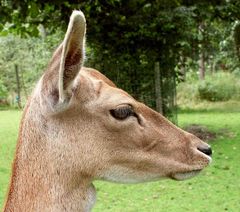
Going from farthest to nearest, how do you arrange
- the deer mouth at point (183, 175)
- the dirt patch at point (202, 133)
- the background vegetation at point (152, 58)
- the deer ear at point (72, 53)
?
the dirt patch at point (202, 133)
the background vegetation at point (152, 58)
the deer mouth at point (183, 175)
the deer ear at point (72, 53)

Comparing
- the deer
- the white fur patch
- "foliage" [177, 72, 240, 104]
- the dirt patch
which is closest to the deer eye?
the deer

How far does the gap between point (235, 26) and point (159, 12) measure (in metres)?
6.18

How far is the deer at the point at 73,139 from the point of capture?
247cm

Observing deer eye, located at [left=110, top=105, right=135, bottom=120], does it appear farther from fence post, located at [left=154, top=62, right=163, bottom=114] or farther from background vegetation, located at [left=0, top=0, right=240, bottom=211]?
fence post, located at [left=154, top=62, right=163, bottom=114]

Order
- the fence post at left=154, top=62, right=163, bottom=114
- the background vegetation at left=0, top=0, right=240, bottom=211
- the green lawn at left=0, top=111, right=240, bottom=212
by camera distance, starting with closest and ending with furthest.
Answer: the green lawn at left=0, top=111, right=240, bottom=212
the background vegetation at left=0, top=0, right=240, bottom=211
the fence post at left=154, top=62, right=163, bottom=114

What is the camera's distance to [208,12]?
42.2 feet

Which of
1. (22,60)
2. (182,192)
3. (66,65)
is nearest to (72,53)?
(66,65)

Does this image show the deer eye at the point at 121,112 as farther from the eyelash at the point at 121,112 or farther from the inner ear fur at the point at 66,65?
the inner ear fur at the point at 66,65

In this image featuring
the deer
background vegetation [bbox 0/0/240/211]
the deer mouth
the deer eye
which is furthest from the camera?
background vegetation [bbox 0/0/240/211]

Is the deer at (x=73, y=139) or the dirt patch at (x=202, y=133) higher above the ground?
the deer at (x=73, y=139)

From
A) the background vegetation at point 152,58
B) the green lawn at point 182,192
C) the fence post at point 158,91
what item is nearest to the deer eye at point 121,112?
the background vegetation at point 152,58

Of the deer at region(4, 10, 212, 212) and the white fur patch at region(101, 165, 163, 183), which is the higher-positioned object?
the deer at region(4, 10, 212, 212)

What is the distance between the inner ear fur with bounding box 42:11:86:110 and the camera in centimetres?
232

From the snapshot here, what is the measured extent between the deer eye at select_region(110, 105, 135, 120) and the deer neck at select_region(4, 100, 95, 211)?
0.32 m
